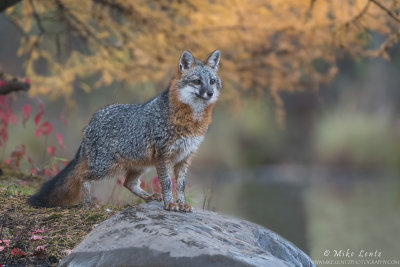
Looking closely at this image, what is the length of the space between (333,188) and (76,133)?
709 centimetres

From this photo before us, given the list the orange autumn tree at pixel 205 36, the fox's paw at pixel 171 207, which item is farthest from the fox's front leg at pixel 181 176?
the orange autumn tree at pixel 205 36

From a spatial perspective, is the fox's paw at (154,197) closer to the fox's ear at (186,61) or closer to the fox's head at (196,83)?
the fox's head at (196,83)

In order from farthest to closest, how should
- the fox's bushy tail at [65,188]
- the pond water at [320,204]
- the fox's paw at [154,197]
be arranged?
the pond water at [320,204] → the fox's paw at [154,197] → the fox's bushy tail at [65,188]

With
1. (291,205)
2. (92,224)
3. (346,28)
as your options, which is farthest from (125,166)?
(291,205)

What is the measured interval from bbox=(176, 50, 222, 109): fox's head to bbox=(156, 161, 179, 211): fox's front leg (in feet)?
1.73

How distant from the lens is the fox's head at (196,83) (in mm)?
4988

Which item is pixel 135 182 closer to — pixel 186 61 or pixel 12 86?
pixel 186 61

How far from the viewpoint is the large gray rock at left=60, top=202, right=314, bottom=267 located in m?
3.69

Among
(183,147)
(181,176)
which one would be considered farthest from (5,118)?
(183,147)

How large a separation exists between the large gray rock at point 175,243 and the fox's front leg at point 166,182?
0.18 m

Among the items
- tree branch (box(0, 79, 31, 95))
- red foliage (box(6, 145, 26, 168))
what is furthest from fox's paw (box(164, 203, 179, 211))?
tree branch (box(0, 79, 31, 95))

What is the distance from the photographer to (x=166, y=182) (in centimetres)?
495

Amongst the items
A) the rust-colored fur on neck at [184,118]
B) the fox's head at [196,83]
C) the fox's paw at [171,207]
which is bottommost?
the fox's paw at [171,207]

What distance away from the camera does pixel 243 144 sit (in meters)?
18.4
